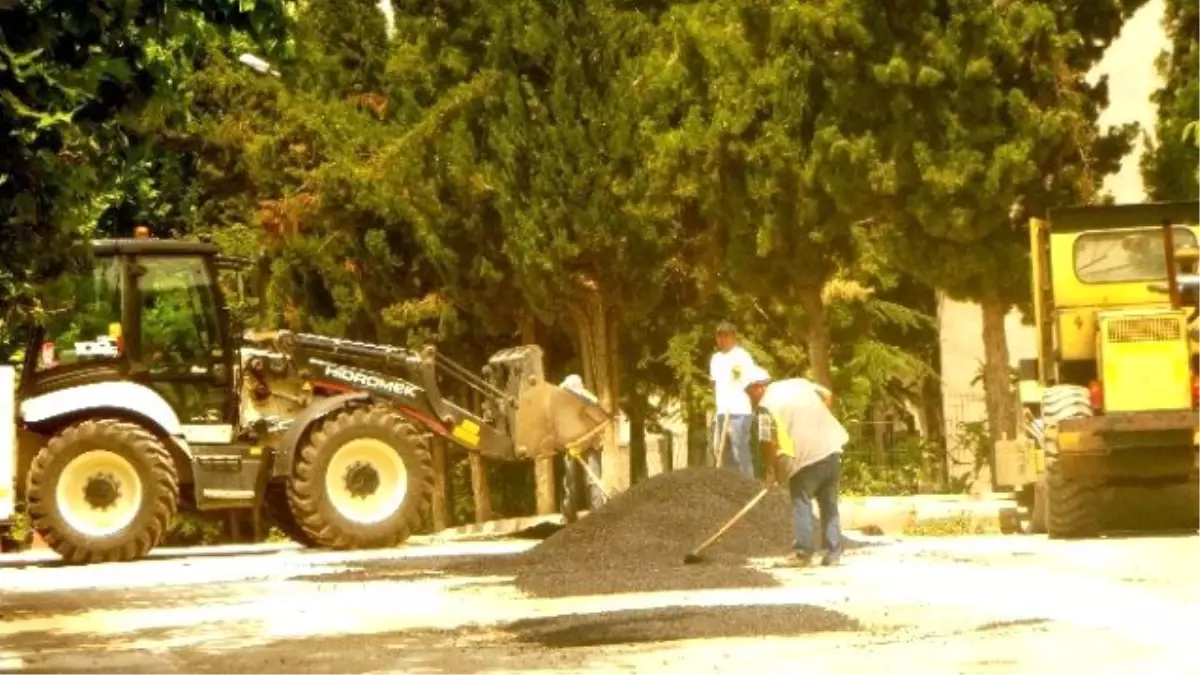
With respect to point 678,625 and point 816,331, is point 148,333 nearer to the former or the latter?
point 816,331

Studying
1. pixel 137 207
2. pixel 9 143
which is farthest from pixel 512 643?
pixel 137 207

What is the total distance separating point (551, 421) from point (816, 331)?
8.59m

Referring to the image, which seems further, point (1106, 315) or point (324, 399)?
point (324, 399)

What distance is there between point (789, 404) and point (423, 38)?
60.4ft

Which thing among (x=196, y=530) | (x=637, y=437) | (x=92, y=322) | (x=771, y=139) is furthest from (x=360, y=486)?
(x=637, y=437)

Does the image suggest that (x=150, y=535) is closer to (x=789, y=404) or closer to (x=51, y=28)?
(x=789, y=404)

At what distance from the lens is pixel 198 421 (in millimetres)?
26938

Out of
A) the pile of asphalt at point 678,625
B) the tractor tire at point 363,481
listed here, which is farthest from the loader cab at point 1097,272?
the pile of asphalt at point 678,625

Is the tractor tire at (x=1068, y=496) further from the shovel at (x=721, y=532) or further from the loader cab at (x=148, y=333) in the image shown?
the loader cab at (x=148, y=333)

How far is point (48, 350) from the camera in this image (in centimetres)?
2689

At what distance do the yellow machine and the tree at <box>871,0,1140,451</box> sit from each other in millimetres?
5056

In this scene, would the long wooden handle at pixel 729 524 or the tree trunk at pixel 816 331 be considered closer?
the long wooden handle at pixel 729 524

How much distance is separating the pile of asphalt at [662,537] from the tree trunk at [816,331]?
10503 millimetres

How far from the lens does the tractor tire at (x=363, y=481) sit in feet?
87.4
